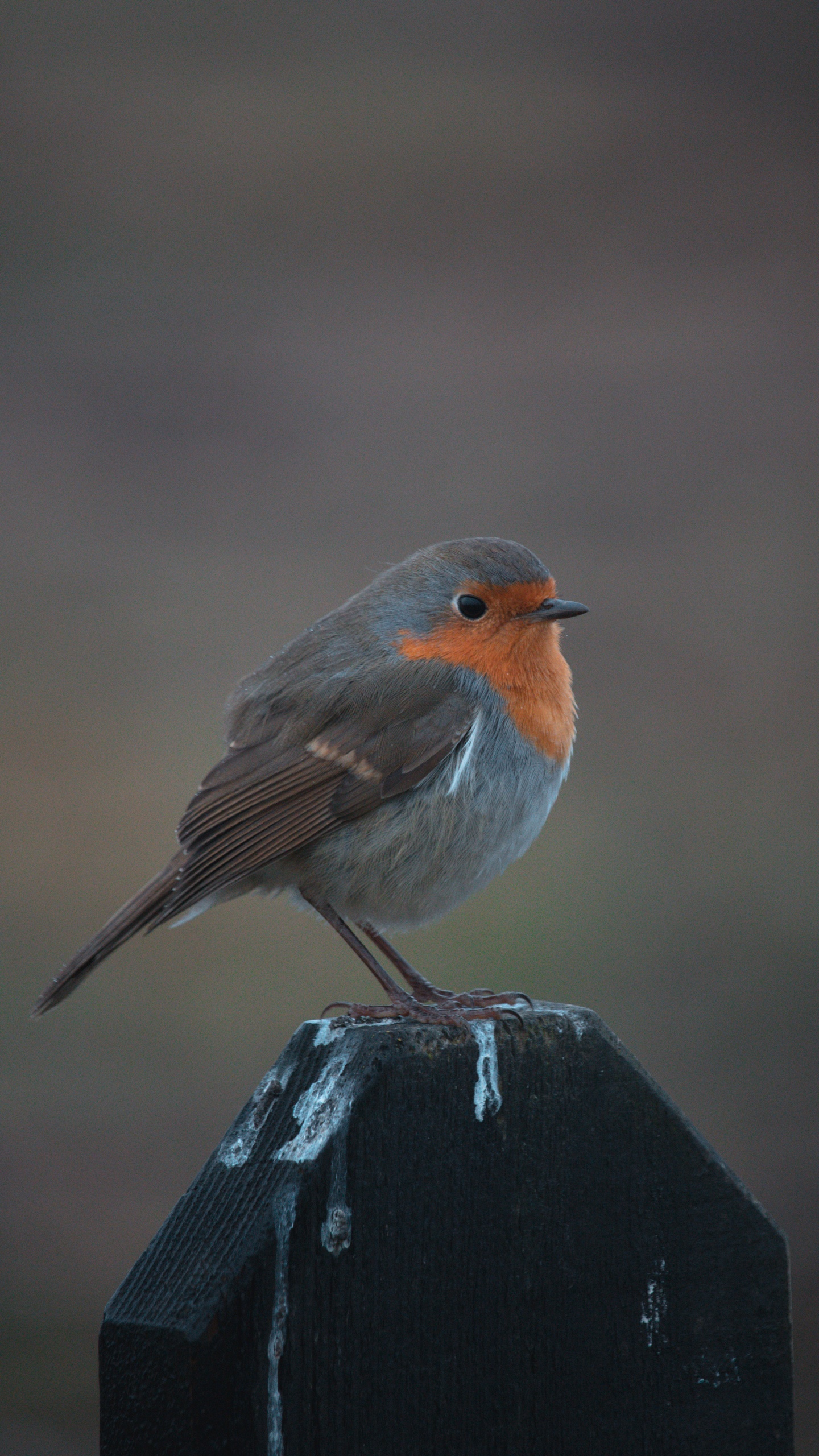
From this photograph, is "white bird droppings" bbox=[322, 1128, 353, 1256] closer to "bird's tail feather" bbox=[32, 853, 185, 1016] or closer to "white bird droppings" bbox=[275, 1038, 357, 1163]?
"white bird droppings" bbox=[275, 1038, 357, 1163]

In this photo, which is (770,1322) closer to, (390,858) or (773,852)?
(390,858)

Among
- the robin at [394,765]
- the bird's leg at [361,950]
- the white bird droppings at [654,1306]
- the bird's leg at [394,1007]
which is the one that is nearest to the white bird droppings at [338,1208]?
the bird's leg at [394,1007]

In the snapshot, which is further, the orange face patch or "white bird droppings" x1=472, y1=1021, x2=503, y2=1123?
the orange face patch

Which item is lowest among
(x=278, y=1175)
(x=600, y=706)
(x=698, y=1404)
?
(x=698, y=1404)

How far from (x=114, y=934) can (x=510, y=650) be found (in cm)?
98

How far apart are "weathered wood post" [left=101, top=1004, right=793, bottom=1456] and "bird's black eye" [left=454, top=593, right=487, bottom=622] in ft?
4.10

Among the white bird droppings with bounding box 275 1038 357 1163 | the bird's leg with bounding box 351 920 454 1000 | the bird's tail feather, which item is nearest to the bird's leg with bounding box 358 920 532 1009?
the bird's leg with bounding box 351 920 454 1000

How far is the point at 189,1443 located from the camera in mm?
1421

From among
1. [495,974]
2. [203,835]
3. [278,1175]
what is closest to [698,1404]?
[278,1175]

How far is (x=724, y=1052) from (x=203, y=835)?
321cm

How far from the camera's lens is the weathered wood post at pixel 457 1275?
1.47 metres

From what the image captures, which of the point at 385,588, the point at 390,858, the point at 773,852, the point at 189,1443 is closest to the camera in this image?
the point at 189,1443

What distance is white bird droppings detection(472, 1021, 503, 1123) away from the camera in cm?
164

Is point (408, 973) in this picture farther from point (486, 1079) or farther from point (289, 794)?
point (486, 1079)
